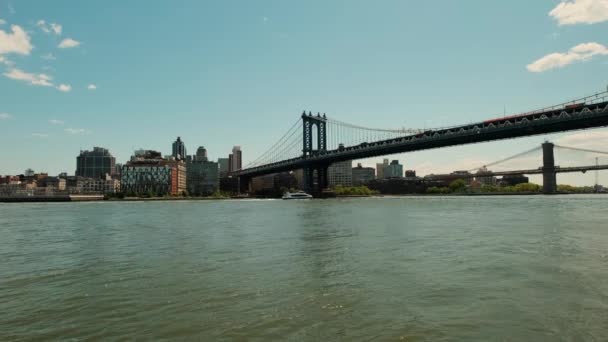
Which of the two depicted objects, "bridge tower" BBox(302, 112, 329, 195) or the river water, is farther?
"bridge tower" BBox(302, 112, 329, 195)

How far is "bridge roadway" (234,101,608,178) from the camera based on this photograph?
53.8 meters

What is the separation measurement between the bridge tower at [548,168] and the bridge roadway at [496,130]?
214ft

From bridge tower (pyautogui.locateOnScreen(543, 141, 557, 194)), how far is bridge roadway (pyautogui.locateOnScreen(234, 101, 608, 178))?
65.2 meters

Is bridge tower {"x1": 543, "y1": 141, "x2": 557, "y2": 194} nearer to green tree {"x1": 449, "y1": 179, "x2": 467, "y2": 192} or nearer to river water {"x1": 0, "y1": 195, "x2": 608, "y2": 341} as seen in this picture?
green tree {"x1": 449, "y1": 179, "x2": 467, "y2": 192}

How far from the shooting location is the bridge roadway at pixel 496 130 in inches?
2118

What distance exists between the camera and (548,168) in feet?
409

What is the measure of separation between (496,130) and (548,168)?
254ft

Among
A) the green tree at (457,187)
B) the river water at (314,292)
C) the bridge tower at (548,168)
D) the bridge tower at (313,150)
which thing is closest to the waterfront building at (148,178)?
the bridge tower at (313,150)

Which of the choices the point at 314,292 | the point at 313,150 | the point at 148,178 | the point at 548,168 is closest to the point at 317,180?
the point at 313,150

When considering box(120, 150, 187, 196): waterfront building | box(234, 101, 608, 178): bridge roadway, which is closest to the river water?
box(234, 101, 608, 178): bridge roadway

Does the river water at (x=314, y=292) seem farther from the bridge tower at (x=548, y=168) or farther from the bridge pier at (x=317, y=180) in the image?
the bridge tower at (x=548, y=168)

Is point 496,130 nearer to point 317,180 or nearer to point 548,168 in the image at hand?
point 317,180

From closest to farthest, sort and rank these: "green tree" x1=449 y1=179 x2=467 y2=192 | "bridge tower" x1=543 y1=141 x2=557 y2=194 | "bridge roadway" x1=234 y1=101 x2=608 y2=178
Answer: "bridge roadway" x1=234 y1=101 x2=608 y2=178, "bridge tower" x1=543 y1=141 x2=557 y2=194, "green tree" x1=449 y1=179 x2=467 y2=192

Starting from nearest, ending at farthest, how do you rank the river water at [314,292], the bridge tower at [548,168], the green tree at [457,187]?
Answer: the river water at [314,292] < the bridge tower at [548,168] < the green tree at [457,187]
